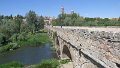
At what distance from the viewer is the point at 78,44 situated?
14773mm

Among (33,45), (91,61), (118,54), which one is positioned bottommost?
(33,45)

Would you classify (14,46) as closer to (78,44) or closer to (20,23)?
(20,23)

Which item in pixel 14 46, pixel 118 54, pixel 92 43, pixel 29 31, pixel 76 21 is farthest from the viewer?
pixel 29 31

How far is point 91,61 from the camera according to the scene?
37.9ft

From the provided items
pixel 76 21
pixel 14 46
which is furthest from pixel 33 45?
pixel 76 21

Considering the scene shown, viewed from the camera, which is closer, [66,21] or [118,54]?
[118,54]

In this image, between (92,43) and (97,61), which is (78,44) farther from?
(97,61)

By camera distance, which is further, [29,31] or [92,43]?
[29,31]

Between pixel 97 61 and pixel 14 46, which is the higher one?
pixel 97 61

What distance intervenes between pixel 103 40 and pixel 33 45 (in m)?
43.0

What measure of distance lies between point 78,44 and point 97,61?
467 centimetres

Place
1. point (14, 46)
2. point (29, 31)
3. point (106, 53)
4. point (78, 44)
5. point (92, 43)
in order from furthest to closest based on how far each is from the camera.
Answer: point (29, 31) → point (14, 46) → point (78, 44) → point (92, 43) → point (106, 53)

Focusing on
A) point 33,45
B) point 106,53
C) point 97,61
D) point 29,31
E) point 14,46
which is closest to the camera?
point 106,53

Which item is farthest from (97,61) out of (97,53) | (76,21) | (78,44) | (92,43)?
(76,21)
